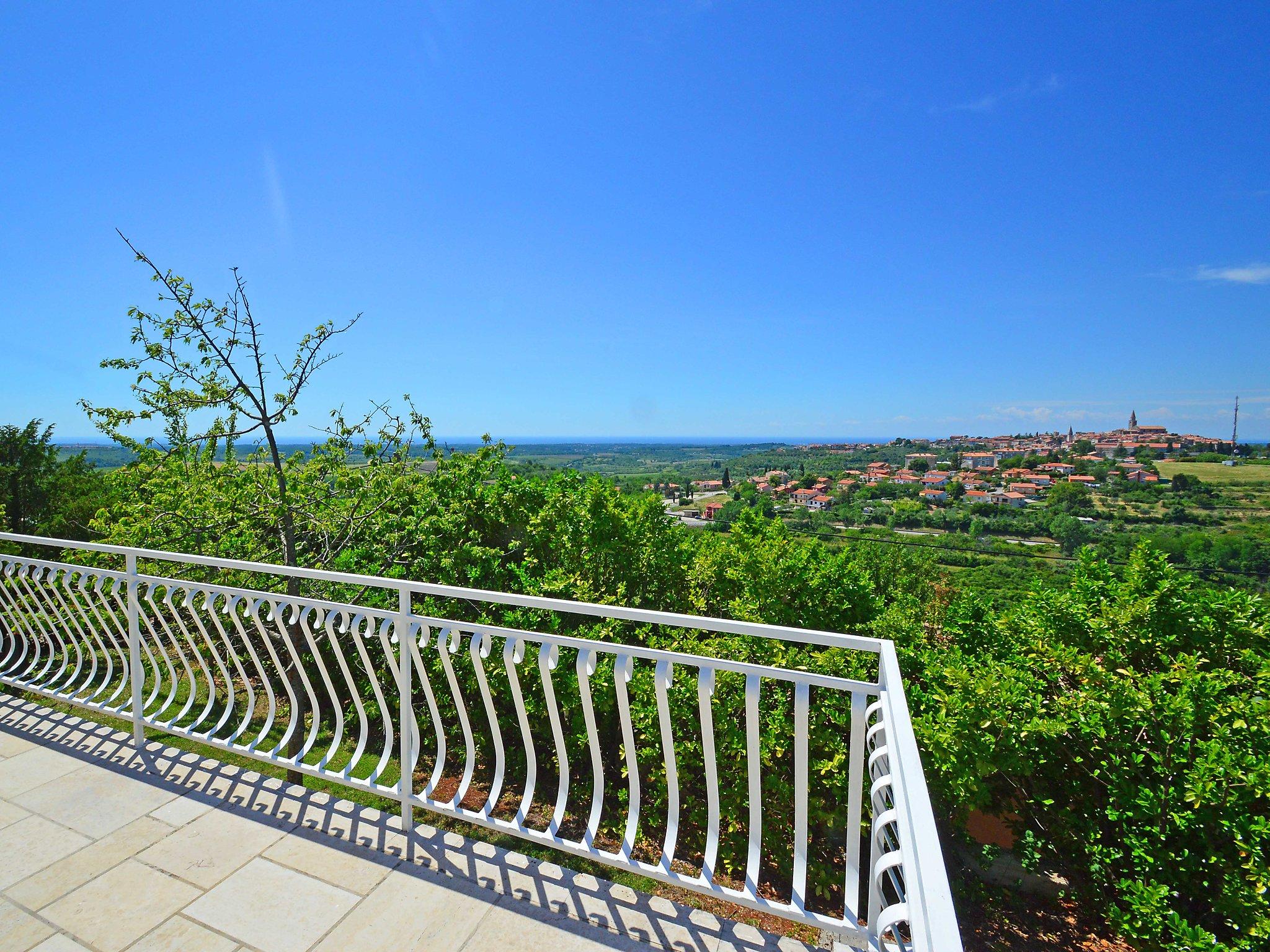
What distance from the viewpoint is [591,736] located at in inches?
85.1

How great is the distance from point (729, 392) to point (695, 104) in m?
24.7

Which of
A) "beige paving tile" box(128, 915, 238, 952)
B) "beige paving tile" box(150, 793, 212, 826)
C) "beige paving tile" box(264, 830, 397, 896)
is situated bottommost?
"beige paving tile" box(150, 793, 212, 826)

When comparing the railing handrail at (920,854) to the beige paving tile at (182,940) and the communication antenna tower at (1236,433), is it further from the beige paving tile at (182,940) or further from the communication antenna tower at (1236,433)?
the communication antenna tower at (1236,433)

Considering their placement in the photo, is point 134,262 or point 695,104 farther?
point 695,104

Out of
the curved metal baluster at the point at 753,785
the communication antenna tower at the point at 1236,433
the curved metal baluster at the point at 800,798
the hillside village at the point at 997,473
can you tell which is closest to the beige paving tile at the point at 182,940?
the curved metal baluster at the point at 753,785

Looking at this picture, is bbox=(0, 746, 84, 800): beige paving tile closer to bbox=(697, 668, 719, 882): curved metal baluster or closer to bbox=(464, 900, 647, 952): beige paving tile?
bbox=(464, 900, 647, 952): beige paving tile

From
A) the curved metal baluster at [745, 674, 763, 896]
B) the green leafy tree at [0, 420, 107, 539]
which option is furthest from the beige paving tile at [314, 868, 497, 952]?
the green leafy tree at [0, 420, 107, 539]

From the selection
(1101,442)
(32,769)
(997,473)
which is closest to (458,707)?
(32,769)

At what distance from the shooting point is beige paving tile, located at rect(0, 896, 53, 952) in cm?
190

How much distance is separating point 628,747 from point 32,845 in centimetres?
273

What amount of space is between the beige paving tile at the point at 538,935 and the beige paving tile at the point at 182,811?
5.50 feet

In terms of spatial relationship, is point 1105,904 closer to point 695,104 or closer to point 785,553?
point 785,553

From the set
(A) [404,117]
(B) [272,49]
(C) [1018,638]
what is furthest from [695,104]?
(C) [1018,638]

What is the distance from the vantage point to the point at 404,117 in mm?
6914
